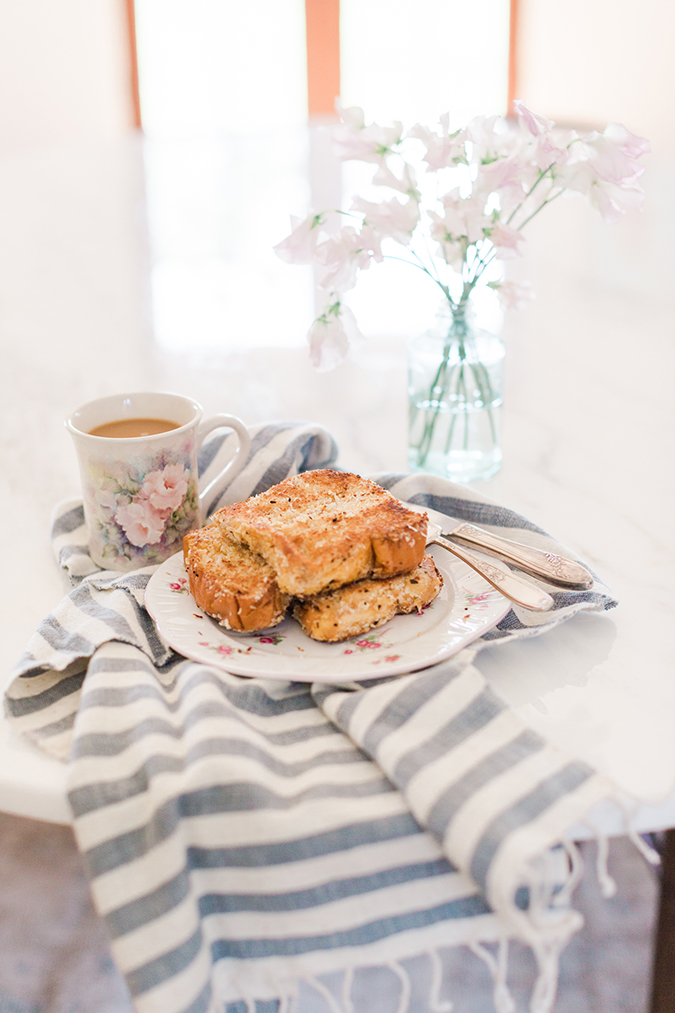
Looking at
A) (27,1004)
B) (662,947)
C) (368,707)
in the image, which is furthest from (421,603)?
(27,1004)

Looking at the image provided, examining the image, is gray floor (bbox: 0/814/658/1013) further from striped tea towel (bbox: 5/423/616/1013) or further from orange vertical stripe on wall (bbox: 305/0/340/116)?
orange vertical stripe on wall (bbox: 305/0/340/116)

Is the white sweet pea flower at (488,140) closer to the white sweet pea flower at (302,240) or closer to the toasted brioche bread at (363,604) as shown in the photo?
the white sweet pea flower at (302,240)

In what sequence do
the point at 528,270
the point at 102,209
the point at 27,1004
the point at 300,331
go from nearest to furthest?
the point at 27,1004 < the point at 300,331 < the point at 528,270 < the point at 102,209

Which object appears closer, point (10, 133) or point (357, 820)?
point (357, 820)

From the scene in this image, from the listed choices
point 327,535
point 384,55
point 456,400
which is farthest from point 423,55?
point 327,535

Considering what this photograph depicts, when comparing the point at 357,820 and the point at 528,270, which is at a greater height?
the point at 528,270

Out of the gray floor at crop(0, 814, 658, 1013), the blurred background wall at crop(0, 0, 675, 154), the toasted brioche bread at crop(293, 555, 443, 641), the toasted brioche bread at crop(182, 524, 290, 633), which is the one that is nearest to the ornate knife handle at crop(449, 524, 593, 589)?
the toasted brioche bread at crop(293, 555, 443, 641)

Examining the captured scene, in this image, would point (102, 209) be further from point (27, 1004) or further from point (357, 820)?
point (357, 820)
